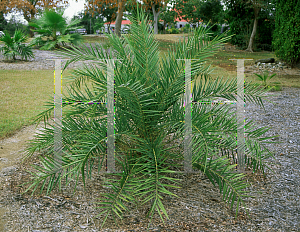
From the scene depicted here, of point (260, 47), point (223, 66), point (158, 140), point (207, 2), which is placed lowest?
point (158, 140)

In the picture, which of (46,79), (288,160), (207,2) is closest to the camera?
(288,160)

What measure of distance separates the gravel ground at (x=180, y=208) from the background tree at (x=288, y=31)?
8123 mm

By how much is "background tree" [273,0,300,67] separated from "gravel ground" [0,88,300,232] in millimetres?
A: 8123

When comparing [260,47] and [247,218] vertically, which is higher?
[260,47]

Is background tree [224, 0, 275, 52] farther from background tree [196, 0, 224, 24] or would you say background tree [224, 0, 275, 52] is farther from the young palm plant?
the young palm plant

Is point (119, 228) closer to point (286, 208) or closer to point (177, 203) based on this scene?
point (177, 203)

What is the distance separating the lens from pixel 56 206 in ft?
7.59

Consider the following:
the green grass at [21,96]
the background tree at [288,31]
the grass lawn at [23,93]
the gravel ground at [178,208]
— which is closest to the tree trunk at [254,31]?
the background tree at [288,31]

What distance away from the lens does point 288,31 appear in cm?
984

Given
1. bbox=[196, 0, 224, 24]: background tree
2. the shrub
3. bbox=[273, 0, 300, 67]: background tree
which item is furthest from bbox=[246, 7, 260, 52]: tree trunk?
the shrub

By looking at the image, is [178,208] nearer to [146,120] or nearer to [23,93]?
[146,120]

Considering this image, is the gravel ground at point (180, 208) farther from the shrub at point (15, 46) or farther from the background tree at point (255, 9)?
the background tree at point (255, 9)

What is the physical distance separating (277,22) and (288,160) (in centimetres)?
892

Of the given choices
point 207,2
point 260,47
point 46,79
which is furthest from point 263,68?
point 207,2
